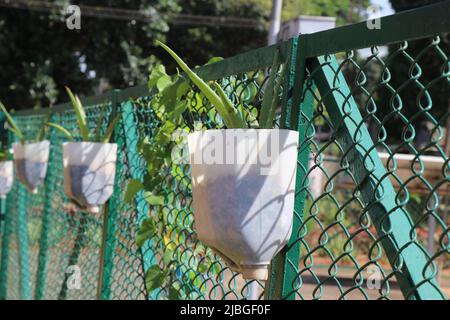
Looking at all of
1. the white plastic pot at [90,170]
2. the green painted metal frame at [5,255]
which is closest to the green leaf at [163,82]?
the white plastic pot at [90,170]

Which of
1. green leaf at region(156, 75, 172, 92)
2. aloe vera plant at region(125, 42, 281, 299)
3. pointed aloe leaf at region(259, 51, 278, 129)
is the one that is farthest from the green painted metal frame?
pointed aloe leaf at region(259, 51, 278, 129)

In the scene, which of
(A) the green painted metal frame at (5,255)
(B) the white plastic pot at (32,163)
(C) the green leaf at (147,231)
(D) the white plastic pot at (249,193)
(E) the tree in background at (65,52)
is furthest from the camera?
(E) the tree in background at (65,52)

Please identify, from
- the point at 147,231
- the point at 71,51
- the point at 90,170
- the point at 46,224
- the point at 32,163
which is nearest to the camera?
the point at 147,231

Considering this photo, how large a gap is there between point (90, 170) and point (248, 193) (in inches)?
67.7

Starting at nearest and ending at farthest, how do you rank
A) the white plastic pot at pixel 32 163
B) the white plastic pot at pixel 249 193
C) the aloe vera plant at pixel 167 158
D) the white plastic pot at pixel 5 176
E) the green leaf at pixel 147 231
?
the white plastic pot at pixel 249 193, the aloe vera plant at pixel 167 158, the green leaf at pixel 147 231, the white plastic pot at pixel 32 163, the white plastic pot at pixel 5 176

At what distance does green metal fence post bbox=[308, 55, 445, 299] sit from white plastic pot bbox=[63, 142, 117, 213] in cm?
165

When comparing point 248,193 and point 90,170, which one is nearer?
point 248,193

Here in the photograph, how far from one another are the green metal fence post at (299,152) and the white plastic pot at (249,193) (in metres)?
0.13

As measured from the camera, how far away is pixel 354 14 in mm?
26469

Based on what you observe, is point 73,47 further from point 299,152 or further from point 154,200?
point 299,152

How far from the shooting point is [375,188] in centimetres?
135

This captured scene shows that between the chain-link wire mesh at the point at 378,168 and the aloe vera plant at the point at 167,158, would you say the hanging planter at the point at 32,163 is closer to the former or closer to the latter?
the aloe vera plant at the point at 167,158

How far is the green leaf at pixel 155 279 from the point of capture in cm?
234

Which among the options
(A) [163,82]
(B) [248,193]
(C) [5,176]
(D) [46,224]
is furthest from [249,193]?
(C) [5,176]
